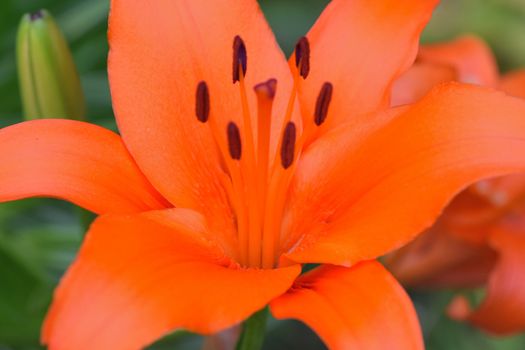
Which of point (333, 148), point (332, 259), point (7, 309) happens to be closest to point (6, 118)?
point (7, 309)

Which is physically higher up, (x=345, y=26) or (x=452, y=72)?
(x=345, y=26)

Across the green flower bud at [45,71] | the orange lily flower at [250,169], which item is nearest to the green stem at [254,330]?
the orange lily flower at [250,169]

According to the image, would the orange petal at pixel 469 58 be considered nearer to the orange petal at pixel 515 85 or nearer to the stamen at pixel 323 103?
the orange petal at pixel 515 85

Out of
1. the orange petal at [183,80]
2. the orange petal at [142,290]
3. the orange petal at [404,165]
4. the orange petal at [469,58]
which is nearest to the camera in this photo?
the orange petal at [142,290]

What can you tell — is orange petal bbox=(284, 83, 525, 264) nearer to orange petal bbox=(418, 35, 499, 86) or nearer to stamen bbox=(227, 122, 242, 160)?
stamen bbox=(227, 122, 242, 160)

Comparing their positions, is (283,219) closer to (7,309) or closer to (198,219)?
(198,219)

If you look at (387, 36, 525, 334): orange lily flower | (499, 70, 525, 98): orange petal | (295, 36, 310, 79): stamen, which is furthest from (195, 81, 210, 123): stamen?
(499, 70, 525, 98): orange petal

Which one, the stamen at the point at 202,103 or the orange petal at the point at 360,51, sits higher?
the stamen at the point at 202,103
